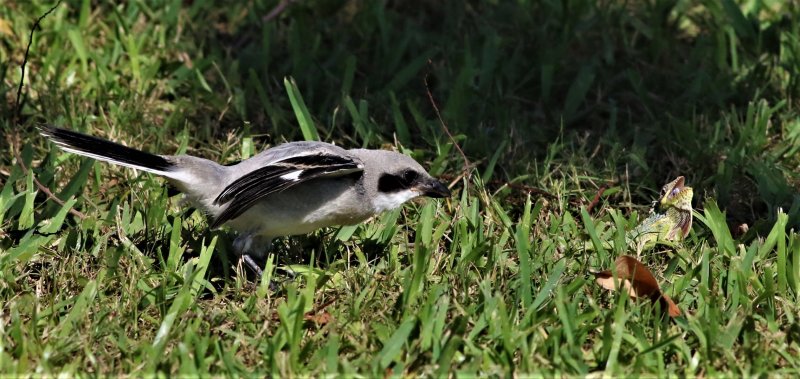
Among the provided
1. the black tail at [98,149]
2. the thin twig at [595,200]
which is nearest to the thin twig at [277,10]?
the black tail at [98,149]

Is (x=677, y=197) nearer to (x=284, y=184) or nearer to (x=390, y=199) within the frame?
(x=390, y=199)

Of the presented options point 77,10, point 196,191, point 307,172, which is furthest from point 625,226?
point 77,10

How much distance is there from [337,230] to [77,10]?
2.84 meters

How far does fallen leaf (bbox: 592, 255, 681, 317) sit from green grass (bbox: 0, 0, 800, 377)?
0.08m

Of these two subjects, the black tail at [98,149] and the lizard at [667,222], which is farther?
the lizard at [667,222]

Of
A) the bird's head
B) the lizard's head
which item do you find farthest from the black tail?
the lizard's head

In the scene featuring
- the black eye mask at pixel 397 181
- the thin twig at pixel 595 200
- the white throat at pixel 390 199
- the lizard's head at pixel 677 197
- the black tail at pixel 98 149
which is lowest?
the thin twig at pixel 595 200

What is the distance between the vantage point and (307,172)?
4.79 m

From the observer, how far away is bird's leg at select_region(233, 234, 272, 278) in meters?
5.03

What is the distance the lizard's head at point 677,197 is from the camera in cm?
523

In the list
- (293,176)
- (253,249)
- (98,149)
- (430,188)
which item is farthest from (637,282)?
(98,149)

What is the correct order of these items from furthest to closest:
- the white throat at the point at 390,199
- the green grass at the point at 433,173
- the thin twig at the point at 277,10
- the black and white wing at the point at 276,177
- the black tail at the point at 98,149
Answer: the thin twig at the point at 277,10 → the white throat at the point at 390,199 → the black tail at the point at 98,149 → the black and white wing at the point at 276,177 → the green grass at the point at 433,173

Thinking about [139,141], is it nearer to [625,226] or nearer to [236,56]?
[236,56]

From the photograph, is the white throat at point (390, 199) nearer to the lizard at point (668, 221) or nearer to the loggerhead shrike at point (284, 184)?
the loggerhead shrike at point (284, 184)
